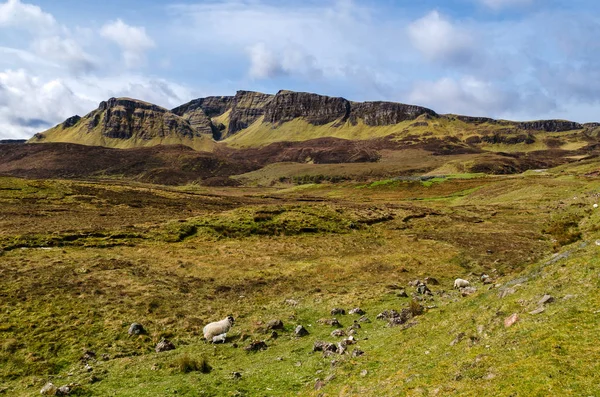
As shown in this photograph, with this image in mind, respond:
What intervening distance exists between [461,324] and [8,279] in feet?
108

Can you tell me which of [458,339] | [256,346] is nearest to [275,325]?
[256,346]

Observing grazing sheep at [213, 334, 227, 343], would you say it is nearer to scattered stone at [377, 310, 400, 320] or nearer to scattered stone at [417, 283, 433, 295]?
scattered stone at [377, 310, 400, 320]

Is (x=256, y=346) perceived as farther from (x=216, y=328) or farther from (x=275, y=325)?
(x=216, y=328)

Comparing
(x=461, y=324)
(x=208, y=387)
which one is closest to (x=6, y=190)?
(x=208, y=387)

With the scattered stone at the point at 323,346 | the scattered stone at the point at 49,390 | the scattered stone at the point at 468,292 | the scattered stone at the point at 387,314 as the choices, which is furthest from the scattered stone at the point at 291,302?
the scattered stone at the point at 49,390

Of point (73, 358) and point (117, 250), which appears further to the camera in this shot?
point (117, 250)

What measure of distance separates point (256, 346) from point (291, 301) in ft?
28.8

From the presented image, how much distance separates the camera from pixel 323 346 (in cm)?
1970

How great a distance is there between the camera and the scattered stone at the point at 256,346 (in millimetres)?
21203

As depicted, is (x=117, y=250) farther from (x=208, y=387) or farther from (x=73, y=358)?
(x=208, y=387)

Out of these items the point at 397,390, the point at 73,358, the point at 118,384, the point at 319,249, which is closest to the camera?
the point at 397,390

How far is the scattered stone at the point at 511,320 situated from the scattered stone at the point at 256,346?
12594 mm

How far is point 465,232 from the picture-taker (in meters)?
58.2

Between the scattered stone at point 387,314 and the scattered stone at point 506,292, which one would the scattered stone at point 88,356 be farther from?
the scattered stone at point 506,292
